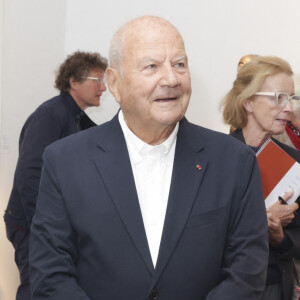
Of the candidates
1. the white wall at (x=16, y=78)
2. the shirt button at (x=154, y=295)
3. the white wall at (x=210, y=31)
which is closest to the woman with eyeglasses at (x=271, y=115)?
the shirt button at (x=154, y=295)

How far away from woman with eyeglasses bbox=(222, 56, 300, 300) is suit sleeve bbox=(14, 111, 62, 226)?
3.92 feet

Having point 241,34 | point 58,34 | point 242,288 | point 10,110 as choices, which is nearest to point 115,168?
point 242,288

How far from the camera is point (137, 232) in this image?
1493mm

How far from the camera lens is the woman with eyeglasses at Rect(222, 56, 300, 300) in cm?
205

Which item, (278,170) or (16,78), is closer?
(278,170)

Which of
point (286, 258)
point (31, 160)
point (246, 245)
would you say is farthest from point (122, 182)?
point (31, 160)

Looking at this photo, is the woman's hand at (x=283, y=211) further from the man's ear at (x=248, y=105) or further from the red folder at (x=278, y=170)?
the man's ear at (x=248, y=105)

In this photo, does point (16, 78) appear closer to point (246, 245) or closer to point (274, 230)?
point (274, 230)

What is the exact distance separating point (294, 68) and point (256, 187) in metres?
2.48

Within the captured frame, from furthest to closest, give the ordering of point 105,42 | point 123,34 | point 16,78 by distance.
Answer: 1. point 105,42
2. point 16,78
3. point 123,34

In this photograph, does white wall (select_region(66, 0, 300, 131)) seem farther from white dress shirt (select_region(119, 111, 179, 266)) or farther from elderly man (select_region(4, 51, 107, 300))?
white dress shirt (select_region(119, 111, 179, 266))

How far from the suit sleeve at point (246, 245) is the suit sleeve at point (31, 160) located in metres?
1.68

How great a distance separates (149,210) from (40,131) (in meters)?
1.65

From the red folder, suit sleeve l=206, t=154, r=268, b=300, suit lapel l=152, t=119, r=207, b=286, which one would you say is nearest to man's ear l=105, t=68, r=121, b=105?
suit lapel l=152, t=119, r=207, b=286
